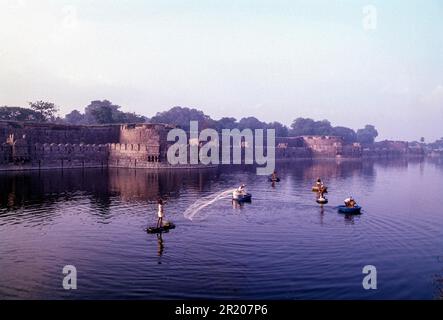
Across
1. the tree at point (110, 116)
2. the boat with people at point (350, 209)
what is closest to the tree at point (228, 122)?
the tree at point (110, 116)

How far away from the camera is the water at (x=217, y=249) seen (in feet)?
52.5

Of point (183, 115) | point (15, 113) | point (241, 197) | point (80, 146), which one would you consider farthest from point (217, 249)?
point (183, 115)

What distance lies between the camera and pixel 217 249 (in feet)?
69.8

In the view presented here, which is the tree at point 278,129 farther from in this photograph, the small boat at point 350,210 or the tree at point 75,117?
the small boat at point 350,210

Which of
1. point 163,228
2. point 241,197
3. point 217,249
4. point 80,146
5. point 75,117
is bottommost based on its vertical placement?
point 217,249

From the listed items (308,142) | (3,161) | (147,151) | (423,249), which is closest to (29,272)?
(423,249)

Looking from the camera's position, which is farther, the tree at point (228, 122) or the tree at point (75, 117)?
the tree at point (228, 122)

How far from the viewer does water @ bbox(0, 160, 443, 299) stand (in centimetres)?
1602

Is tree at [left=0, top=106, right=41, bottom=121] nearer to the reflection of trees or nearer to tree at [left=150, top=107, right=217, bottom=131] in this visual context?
the reflection of trees

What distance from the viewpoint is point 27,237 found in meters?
23.5

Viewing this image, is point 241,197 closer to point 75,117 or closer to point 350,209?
point 350,209

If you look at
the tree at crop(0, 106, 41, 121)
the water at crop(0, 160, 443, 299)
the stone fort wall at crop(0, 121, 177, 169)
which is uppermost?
the tree at crop(0, 106, 41, 121)

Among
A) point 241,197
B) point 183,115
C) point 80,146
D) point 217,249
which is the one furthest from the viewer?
point 183,115

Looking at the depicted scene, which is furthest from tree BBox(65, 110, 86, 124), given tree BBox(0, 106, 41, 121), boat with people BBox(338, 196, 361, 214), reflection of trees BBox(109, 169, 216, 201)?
boat with people BBox(338, 196, 361, 214)
